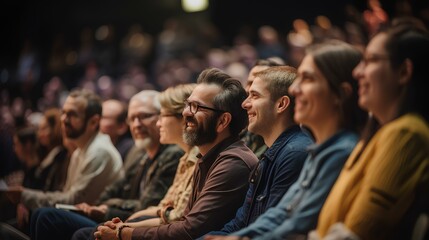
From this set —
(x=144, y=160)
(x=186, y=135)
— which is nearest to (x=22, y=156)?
(x=144, y=160)

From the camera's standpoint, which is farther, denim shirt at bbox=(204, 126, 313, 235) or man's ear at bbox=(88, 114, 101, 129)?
man's ear at bbox=(88, 114, 101, 129)

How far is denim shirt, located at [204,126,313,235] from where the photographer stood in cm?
332

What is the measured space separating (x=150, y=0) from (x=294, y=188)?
1261 centimetres

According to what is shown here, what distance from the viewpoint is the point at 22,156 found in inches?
277

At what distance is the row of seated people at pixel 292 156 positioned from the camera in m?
2.38

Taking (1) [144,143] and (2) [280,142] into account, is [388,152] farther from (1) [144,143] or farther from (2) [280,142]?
(1) [144,143]

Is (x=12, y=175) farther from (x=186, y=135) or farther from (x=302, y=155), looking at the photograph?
(x=302, y=155)

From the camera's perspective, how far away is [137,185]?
5.13 metres

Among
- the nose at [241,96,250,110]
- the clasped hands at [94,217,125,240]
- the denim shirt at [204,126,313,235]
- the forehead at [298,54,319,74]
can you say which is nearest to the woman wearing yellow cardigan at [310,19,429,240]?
the forehead at [298,54,319,74]

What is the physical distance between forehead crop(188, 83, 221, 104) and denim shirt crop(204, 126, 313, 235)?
0.58 m

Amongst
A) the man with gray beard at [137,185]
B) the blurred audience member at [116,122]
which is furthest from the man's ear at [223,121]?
the blurred audience member at [116,122]

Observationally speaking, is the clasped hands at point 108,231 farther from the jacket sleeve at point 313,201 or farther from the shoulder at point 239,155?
the jacket sleeve at point 313,201

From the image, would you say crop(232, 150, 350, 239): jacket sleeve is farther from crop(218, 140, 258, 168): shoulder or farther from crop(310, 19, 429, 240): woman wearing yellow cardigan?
crop(218, 140, 258, 168): shoulder

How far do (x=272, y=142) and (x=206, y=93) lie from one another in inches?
21.9
